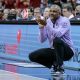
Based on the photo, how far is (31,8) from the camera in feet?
47.1

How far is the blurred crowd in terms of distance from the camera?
11.7m

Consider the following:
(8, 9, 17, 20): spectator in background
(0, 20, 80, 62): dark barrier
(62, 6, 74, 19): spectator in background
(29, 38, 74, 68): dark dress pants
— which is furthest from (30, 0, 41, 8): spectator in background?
(29, 38, 74, 68): dark dress pants

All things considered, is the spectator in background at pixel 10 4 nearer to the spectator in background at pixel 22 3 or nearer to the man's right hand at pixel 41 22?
the spectator in background at pixel 22 3

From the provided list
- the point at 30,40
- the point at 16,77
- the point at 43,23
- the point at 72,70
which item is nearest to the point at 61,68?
the point at 43,23

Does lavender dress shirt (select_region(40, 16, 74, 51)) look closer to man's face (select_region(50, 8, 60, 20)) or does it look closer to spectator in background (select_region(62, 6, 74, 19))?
man's face (select_region(50, 8, 60, 20))

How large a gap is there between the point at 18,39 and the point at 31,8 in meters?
1.90

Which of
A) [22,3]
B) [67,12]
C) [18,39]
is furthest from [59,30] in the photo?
[22,3]

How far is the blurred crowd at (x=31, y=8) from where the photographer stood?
11.7 metres

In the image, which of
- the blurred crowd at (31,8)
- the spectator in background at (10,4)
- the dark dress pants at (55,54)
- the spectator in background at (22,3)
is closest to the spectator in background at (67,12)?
the blurred crowd at (31,8)

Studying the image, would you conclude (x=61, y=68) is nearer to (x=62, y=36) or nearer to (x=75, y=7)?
(x=62, y=36)

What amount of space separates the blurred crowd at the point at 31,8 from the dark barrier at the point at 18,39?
1.72 feet

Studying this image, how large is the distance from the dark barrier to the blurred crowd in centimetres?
52

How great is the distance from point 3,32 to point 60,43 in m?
6.98

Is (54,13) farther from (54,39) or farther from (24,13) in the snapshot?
(24,13)
